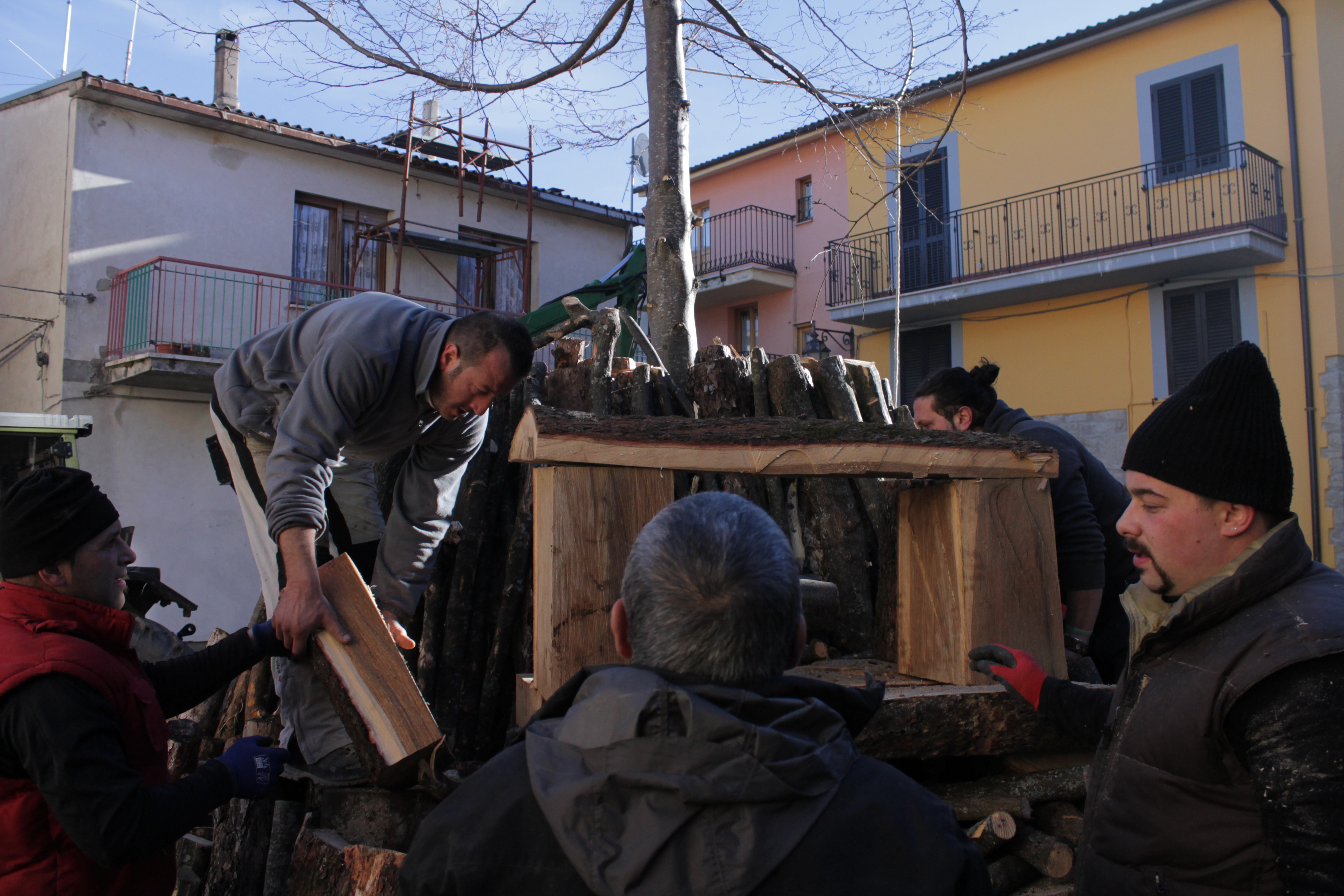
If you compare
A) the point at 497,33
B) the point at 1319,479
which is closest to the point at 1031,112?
the point at 1319,479

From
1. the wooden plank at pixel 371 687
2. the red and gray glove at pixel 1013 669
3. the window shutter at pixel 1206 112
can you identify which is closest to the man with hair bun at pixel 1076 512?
the red and gray glove at pixel 1013 669

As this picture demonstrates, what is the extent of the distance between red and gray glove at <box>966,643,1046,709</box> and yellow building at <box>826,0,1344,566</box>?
9544 millimetres

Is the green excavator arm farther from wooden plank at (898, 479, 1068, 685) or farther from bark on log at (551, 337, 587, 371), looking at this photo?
wooden plank at (898, 479, 1068, 685)

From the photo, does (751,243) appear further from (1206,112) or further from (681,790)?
(681,790)

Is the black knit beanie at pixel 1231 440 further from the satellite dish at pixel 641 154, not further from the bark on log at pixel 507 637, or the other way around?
the satellite dish at pixel 641 154

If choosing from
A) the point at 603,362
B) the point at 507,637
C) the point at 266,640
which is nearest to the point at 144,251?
the point at 603,362

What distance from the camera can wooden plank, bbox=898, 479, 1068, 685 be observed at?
9.43 ft

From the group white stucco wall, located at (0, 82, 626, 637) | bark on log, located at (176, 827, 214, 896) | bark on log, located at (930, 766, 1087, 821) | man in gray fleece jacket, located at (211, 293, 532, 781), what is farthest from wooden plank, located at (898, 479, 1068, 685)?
white stucco wall, located at (0, 82, 626, 637)

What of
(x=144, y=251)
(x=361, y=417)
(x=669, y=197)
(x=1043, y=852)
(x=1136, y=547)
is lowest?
(x=1043, y=852)

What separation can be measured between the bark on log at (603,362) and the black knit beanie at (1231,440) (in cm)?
341

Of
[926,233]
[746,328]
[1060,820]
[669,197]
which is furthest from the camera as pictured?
[746,328]

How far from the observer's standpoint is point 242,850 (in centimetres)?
315

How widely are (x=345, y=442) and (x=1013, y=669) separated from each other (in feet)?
6.78

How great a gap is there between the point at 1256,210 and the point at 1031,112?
3726 mm
